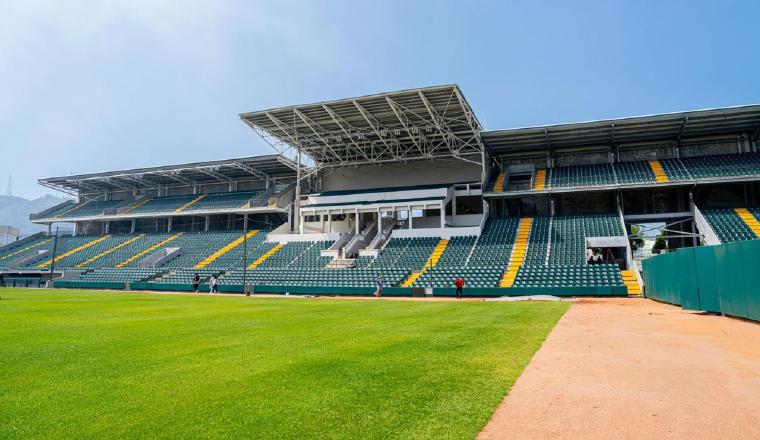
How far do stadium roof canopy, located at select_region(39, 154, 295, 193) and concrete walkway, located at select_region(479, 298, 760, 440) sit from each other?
44.7 metres

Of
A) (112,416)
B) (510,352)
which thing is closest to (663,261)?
(510,352)

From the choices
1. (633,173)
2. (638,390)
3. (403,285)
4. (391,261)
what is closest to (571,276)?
(403,285)

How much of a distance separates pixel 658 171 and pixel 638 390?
3939 cm

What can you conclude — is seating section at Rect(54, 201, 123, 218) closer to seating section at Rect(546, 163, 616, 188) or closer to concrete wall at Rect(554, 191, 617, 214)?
seating section at Rect(546, 163, 616, 188)

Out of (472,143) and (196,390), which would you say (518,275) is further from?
(196,390)

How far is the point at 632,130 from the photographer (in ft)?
131

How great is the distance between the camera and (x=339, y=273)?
35.2m

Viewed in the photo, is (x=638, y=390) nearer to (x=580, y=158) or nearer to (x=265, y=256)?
(x=265, y=256)

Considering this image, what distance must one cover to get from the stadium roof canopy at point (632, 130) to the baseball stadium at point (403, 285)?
0.26 metres

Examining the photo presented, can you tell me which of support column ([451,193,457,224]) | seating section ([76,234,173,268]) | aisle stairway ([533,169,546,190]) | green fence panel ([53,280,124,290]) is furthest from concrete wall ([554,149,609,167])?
seating section ([76,234,173,268])

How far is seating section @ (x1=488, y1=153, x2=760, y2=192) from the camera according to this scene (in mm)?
36344

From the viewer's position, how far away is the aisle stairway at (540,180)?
40.4 meters

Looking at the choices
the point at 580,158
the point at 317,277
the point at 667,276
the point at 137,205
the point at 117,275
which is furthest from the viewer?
the point at 137,205

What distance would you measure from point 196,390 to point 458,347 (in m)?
4.66
